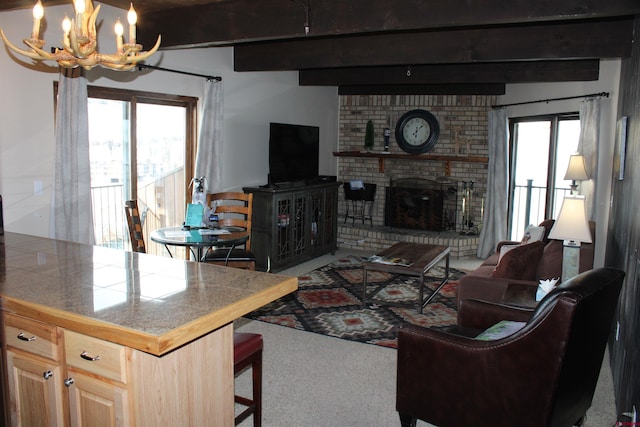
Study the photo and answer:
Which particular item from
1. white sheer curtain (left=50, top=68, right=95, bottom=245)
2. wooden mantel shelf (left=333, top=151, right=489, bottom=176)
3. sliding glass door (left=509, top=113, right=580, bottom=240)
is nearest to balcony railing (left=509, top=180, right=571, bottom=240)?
sliding glass door (left=509, top=113, right=580, bottom=240)

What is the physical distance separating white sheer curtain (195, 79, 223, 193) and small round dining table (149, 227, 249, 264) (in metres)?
1.27

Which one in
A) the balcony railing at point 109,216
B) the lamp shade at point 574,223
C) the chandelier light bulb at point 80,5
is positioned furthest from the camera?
the balcony railing at point 109,216

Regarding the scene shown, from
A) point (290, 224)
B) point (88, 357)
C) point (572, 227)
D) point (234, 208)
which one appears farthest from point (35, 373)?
point (290, 224)

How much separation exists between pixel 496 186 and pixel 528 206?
49 cm

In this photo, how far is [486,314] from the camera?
123 inches

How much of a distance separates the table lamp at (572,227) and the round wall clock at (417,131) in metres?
4.60

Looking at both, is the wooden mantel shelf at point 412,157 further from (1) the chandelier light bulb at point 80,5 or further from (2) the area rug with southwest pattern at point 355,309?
(1) the chandelier light bulb at point 80,5

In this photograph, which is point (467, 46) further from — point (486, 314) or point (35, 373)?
point (35, 373)

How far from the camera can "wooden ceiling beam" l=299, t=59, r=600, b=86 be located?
→ 5.70 metres

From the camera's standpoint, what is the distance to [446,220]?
26.3 ft

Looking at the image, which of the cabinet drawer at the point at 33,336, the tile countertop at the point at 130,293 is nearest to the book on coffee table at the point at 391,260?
the tile countertop at the point at 130,293

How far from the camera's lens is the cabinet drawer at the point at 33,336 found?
1994mm

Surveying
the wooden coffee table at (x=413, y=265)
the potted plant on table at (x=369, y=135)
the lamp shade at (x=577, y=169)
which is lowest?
the wooden coffee table at (x=413, y=265)

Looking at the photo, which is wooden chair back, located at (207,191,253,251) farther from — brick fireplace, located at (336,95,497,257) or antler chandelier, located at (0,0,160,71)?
brick fireplace, located at (336,95,497,257)
